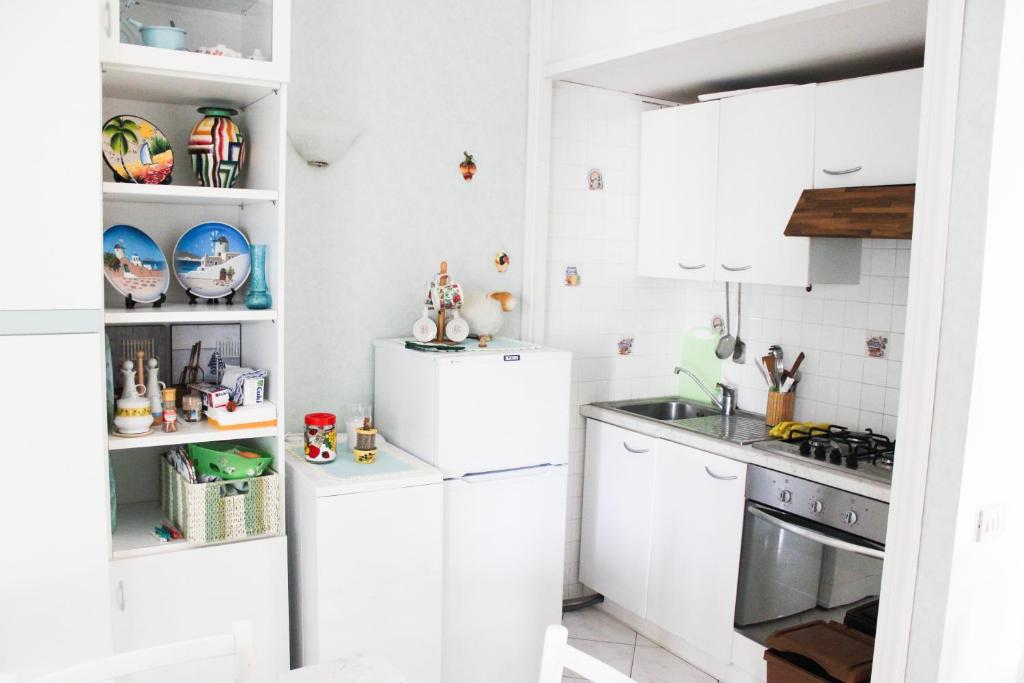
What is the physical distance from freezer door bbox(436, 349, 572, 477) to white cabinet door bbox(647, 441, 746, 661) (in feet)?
1.67

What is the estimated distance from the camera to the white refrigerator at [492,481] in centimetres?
268

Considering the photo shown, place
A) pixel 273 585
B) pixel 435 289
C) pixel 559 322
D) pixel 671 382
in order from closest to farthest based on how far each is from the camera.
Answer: pixel 273 585 → pixel 435 289 → pixel 559 322 → pixel 671 382

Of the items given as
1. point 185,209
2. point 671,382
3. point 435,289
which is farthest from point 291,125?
point 671,382

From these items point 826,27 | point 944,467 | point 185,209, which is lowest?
point 944,467

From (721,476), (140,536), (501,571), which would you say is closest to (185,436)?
(140,536)

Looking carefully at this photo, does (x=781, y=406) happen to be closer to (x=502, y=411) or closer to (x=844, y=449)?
(x=844, y=449)

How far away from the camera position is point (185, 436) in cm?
233

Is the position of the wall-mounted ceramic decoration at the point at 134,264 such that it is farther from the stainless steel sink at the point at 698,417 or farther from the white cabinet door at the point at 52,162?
the stainless steel sink at the point at 698,417

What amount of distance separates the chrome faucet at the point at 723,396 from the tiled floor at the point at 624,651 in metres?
1.01

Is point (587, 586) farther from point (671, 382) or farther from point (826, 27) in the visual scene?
point (826, 27)

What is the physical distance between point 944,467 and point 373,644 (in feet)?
5.40

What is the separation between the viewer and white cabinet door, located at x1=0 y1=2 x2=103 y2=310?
195 cm

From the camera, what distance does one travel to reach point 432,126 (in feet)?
10.2

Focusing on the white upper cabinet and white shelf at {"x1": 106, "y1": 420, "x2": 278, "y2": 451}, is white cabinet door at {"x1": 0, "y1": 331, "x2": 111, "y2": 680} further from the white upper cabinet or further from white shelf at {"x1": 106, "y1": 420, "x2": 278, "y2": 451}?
the white upper cabinet
